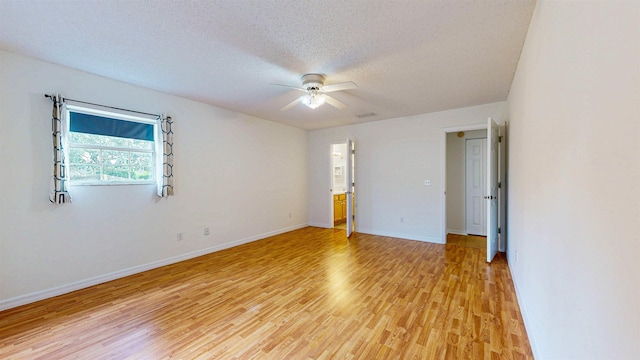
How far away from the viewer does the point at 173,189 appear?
3.76m

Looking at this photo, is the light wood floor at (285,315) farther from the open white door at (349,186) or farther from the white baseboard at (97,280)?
the open white door at (349,186)

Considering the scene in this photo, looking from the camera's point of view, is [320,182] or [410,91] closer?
[410,91]

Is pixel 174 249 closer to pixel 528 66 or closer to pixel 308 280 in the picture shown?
pixel 308 280

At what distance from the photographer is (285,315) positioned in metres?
2.33

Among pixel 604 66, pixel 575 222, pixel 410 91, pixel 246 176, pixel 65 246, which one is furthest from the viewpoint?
pixel 246 176

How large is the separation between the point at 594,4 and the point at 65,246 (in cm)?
446

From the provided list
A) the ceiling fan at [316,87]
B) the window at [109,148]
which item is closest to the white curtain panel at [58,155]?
the window at [109,148]

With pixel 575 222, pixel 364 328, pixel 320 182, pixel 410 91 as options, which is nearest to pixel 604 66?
pixel 575 222

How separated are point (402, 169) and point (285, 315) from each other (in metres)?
3.73

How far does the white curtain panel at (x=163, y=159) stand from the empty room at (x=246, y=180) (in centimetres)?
3

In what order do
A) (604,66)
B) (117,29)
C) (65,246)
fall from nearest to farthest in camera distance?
(604,66) < (117,29) < (65,246)

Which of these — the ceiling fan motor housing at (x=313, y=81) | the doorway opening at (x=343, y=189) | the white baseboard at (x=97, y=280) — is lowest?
the white baseboard at (x=97, y=280)

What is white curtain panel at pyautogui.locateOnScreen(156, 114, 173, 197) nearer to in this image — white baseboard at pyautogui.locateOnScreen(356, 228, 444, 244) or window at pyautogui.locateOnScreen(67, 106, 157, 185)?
window at pyautogui.locateOnScreen(67, 106, 157, 185)

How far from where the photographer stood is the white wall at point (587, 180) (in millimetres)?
680
